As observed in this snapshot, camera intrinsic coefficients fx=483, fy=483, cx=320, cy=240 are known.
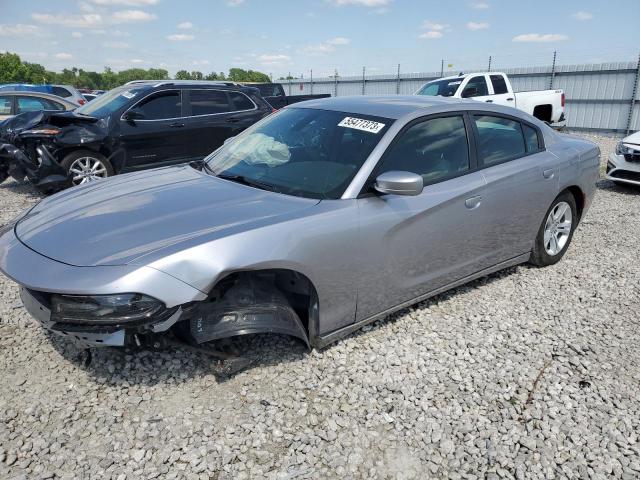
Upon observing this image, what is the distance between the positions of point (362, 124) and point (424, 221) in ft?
2.56

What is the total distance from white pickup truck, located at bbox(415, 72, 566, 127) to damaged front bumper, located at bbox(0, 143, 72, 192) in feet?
29.7

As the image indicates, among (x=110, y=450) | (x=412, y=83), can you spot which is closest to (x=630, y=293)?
(x=110, y=450)

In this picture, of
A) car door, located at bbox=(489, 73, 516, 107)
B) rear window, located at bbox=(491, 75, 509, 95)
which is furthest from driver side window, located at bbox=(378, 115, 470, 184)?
rear window, located at bbox=(491, 75, 509, 95)

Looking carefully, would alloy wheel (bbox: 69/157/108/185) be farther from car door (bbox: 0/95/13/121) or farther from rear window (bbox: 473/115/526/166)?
rear window (bbox: 473/115/526/166)

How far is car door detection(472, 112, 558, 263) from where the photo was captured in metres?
3.67

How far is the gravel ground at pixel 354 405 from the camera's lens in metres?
2.25

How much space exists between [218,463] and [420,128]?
7.89 ft

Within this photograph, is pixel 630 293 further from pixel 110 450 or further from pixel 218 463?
pixel 110 450

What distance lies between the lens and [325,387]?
2777 millimetres

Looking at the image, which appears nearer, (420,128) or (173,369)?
(173,369)

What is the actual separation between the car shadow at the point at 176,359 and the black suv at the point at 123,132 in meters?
4.59

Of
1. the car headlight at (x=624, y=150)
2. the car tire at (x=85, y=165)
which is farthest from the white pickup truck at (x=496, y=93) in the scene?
the car tire at (x=85, y=165)

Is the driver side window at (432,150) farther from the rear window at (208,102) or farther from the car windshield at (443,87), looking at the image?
the car windshield at (443,87)

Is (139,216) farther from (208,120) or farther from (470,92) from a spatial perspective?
(470,92)
